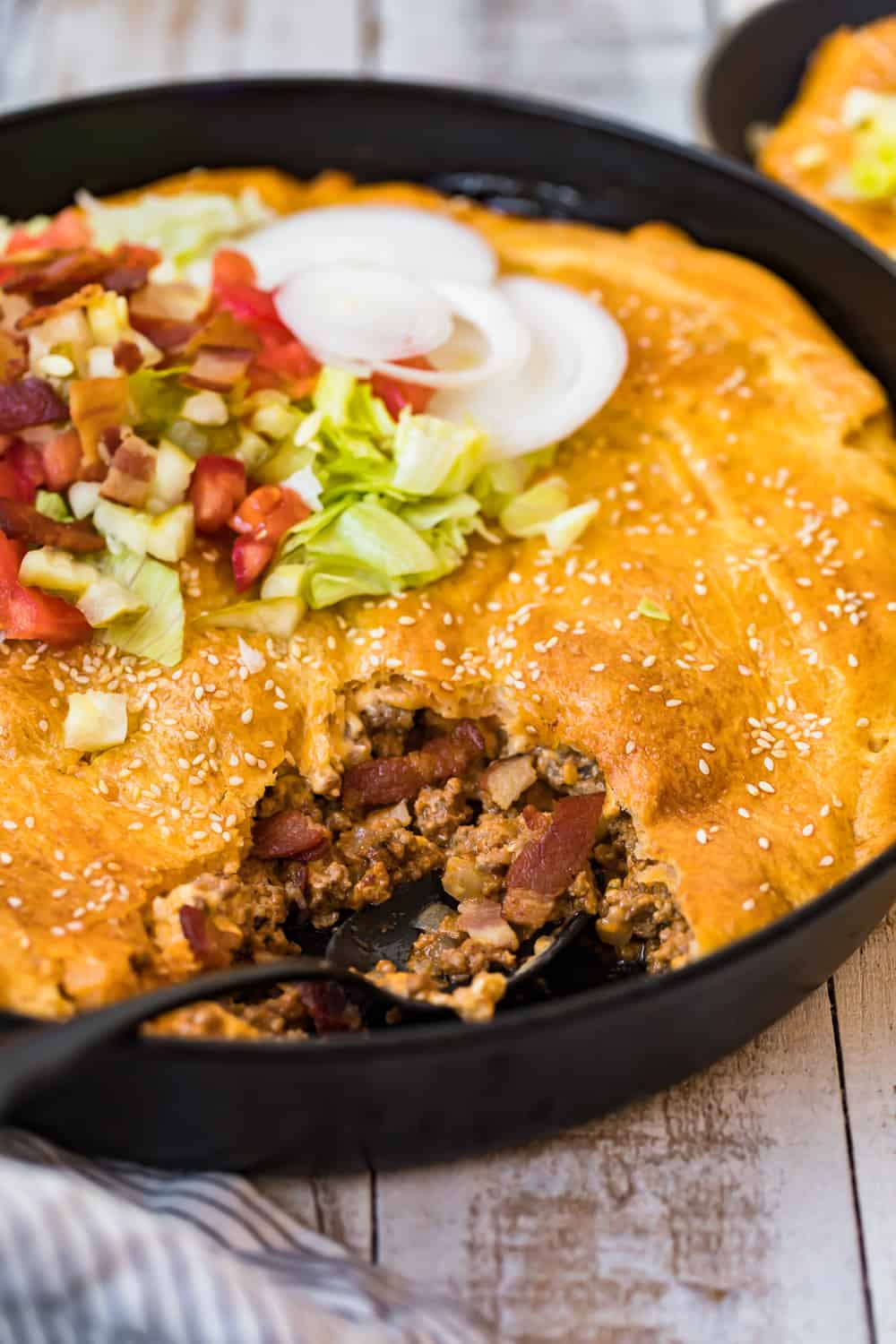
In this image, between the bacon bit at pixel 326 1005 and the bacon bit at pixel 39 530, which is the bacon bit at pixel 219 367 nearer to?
the bacon bit at pixel 39 530

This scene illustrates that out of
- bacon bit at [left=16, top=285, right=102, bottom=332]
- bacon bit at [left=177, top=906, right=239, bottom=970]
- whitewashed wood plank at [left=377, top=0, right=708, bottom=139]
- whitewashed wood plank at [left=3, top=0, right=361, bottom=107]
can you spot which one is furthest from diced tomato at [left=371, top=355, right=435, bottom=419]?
whitewashed wood plank at [left=3, top=0, right=361, bottom=107]

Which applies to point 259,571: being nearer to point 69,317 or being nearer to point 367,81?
point 69,317

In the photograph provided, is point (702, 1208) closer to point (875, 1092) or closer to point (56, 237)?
point (875, 1092)

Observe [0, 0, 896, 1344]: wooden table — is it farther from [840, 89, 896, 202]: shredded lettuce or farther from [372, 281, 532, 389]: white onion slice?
[840, 89, 896, 202]: shredded lettuce

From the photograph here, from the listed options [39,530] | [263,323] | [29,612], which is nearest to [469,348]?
[263,323]

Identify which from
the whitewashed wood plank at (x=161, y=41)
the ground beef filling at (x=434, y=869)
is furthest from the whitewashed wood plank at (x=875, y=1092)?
the whitewashed wood plank at (x=161, y=41)

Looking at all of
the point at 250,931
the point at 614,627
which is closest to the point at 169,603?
the point at 250,931
